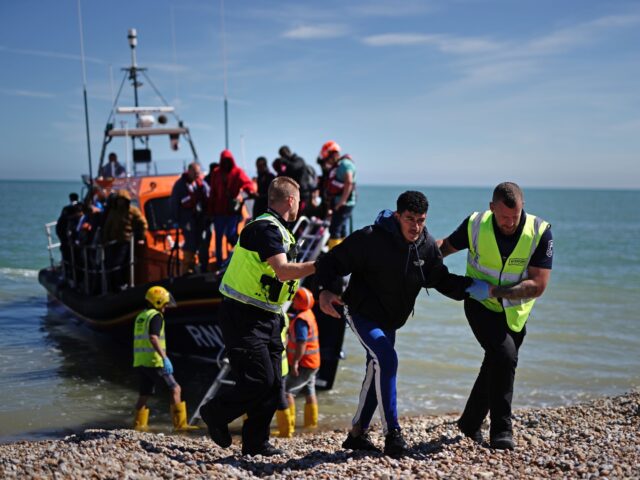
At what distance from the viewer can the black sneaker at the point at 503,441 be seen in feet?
15.6

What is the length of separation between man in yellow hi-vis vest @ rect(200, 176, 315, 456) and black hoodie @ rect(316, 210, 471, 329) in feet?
0.72

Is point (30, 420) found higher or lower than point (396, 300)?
lower

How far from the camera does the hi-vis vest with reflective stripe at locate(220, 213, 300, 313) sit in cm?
456

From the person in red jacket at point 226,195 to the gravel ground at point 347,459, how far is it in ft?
13.9

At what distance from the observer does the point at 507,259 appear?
466 centimetres

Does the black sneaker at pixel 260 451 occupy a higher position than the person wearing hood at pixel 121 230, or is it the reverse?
the person wearing hood at pixel 121 230

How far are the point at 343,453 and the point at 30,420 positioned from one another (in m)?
4.78

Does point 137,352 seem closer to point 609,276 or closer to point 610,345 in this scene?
point 610,345

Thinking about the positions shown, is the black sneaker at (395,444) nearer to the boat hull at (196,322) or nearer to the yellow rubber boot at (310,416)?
the yellow rubber boot at (310,416)

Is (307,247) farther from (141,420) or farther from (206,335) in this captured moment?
(141,420)

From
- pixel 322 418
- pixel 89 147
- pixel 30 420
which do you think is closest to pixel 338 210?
pixel 322 418

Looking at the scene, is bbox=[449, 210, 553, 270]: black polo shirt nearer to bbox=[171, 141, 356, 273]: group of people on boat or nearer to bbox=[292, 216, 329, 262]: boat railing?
bbox=[292, 216, 329, 262]: boat railing

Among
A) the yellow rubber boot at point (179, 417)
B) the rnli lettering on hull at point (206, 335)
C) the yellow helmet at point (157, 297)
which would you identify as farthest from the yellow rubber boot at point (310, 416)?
the yellow helmet at point (157, 297)

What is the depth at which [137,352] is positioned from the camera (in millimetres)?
7180
